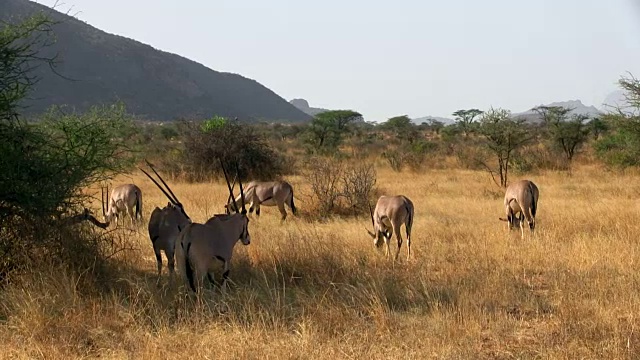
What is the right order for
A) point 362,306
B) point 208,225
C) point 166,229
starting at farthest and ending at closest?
point 166,229
point 208,225
point 362,306

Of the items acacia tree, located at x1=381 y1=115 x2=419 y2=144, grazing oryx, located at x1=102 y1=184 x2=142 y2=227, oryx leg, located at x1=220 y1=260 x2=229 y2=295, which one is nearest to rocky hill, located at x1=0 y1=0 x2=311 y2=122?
acacia tree, located at x1=381 y1=115 x2=419 y2=144

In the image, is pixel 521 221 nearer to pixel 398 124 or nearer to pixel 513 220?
pixel 513 220

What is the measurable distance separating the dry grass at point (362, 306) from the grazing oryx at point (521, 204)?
127 cm

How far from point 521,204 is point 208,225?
652cm

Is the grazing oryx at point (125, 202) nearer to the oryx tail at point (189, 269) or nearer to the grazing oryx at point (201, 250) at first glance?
the grazing oryx at point (201, 250)

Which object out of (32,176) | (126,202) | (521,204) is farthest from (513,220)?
(32,176)

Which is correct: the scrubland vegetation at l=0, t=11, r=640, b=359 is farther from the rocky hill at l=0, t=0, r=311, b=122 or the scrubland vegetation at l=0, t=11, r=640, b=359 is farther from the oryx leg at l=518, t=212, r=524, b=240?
the rocky hill at l=0, t=0, r=311, b=122

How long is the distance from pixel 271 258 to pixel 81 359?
3356 millimetres

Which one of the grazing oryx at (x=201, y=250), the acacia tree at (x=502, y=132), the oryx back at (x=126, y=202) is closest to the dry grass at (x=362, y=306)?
the grazing oryx at (x=201, y=250)

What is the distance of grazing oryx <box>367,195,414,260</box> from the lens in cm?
893

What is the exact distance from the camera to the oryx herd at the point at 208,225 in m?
6.14

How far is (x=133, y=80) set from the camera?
97375 mm

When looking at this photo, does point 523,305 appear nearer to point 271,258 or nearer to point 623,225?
point 271,258

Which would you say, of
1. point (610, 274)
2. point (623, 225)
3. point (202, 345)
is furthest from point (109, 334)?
point (623, 225)
